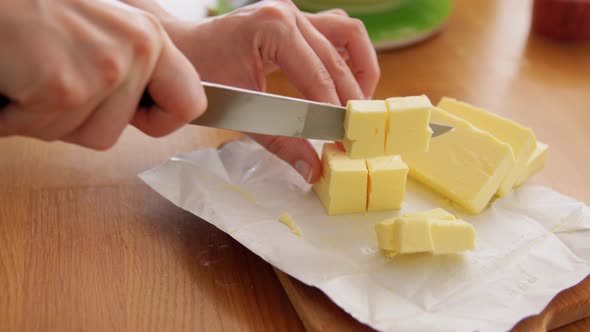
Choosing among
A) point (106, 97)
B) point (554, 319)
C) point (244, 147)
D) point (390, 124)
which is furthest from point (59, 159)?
point (554, 319)

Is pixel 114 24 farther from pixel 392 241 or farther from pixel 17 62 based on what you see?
pixel 392 241

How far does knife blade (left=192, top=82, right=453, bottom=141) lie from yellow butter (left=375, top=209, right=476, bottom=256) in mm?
228

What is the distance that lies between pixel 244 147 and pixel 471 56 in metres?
1.08

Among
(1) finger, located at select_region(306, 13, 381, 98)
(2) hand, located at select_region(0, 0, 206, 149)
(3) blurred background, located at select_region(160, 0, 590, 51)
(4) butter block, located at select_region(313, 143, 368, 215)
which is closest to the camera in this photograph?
(2) hand, located at select_region(0, 0, 206, 149)

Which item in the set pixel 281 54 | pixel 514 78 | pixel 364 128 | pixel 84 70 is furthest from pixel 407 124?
pixel 514 78

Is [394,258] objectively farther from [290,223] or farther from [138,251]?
[138,251]

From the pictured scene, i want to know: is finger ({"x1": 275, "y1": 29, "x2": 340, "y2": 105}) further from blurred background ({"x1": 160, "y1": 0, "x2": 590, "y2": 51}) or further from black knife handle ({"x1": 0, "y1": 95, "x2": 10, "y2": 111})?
blurred background ({"x1": 160, "y1": 0, "x2": 590, "y2": 51})

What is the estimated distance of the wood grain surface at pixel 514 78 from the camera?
5.62 feet

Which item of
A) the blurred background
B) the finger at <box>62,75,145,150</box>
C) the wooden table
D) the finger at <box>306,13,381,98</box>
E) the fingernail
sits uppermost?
the finger at <box>62,75,145,150</box>

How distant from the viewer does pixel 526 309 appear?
1.18 metres

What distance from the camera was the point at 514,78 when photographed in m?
2.14

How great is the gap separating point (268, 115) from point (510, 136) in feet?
2.16

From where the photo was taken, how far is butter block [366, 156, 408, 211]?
55.2 inches

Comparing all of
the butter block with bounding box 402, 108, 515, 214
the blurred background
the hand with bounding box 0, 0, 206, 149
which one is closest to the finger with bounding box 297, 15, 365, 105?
the butter block with bounding box 402, 108, 515, 214
